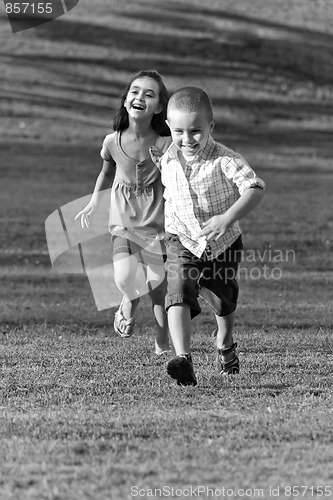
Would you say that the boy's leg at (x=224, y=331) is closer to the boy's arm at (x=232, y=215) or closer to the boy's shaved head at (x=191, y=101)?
the boy's arm at (x=232, y=215)

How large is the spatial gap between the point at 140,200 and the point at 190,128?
1.48 meters

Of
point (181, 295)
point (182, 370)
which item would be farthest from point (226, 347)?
point (182, 370)

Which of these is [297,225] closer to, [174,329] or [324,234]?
[324,234]

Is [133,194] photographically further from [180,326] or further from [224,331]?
[180,326]

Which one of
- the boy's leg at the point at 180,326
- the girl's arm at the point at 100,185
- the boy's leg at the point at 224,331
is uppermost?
the girl's arm at the point at 100,185

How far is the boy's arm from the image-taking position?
6.30 metres

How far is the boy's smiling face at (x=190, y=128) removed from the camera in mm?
6496

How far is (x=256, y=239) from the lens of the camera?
18.7 m

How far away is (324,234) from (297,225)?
128 centimetres

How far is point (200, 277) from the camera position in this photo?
6750 millimetres

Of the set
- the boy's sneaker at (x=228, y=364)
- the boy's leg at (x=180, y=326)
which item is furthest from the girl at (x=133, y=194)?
the boy's leg at (x=180, y=326)

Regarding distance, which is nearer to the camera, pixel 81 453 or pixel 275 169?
pixel 81 453

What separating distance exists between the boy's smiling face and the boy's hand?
1.63 feet

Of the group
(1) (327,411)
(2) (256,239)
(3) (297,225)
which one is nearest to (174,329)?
(1) (327,411)
